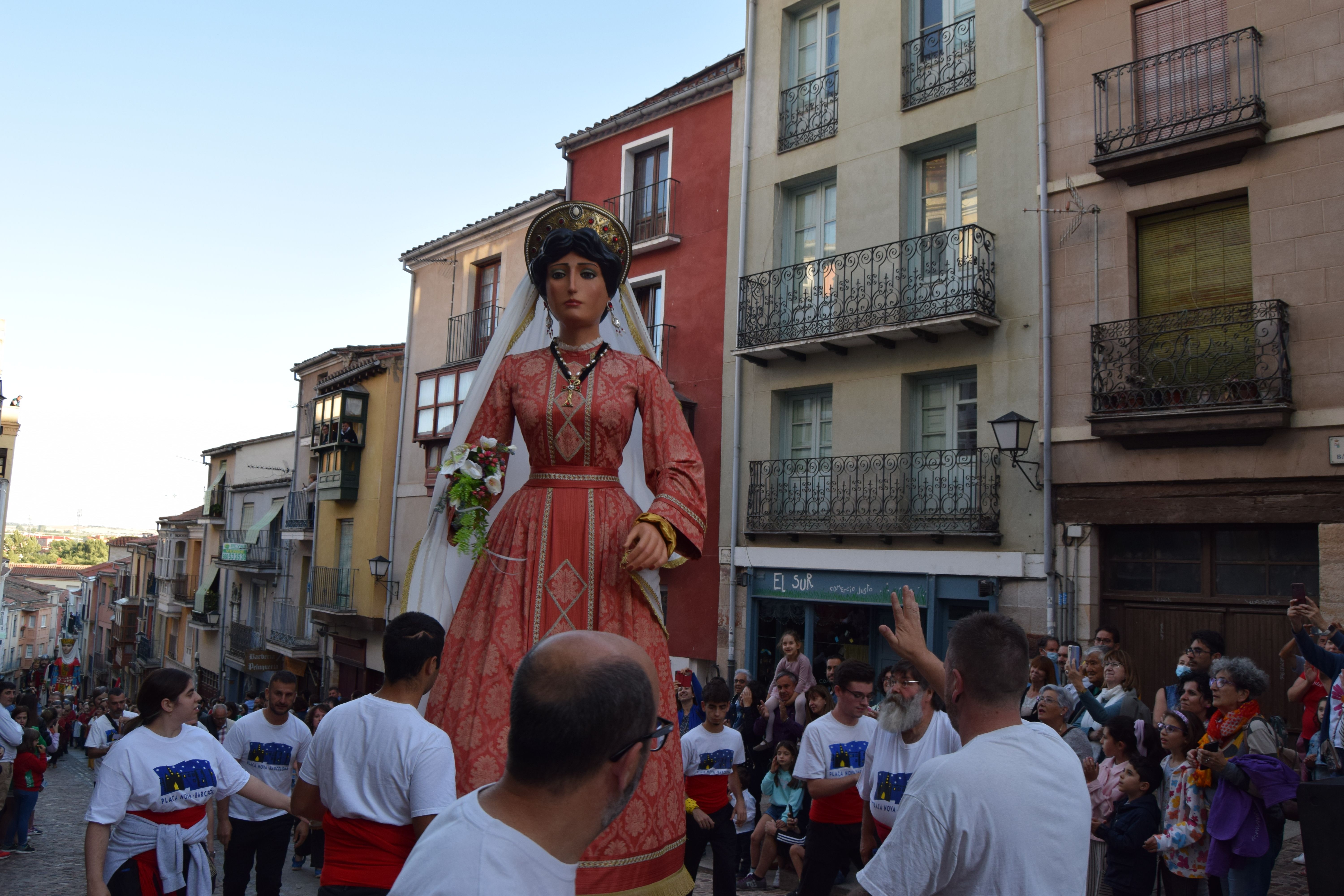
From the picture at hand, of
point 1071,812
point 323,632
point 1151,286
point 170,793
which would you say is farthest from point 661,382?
point 323,632

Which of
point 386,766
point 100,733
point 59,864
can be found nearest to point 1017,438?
point 386,766

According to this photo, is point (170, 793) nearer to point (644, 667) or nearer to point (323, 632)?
point (644, 667)

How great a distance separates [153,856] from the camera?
14.3 feet

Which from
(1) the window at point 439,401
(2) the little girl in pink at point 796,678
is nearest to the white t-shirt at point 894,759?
(2) the little girl in pink at point 796,678

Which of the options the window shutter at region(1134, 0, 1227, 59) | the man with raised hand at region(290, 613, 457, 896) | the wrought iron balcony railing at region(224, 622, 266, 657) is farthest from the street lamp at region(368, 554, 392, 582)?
the man with raised hand at region(290, 613, 457, 896)

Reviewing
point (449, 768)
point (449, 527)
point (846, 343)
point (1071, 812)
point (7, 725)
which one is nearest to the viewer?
point (1071, 812)

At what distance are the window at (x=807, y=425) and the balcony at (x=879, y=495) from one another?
0.98 feet

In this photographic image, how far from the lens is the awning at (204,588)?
118 feet

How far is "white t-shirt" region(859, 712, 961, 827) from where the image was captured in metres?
4.68

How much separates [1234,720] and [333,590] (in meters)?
24.0

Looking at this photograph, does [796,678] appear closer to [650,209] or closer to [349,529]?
[650,209]

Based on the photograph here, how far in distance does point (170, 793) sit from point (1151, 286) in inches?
434

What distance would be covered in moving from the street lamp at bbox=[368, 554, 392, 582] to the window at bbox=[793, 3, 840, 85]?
13191 mm

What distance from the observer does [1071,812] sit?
249 centimetres
